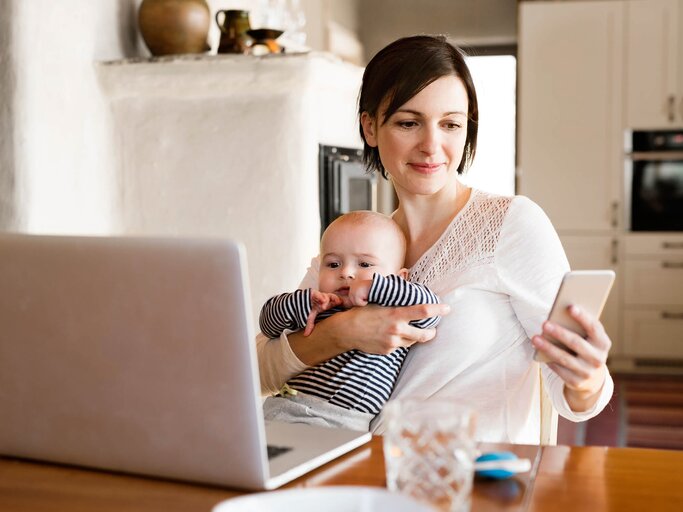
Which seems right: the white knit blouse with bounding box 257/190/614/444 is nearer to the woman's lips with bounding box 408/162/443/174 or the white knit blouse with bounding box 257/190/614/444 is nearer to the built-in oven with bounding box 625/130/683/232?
the woman's lips with bounding box 408/162/443/174

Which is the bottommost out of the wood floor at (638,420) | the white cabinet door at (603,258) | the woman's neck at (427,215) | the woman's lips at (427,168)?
the wood floor at (638,420)

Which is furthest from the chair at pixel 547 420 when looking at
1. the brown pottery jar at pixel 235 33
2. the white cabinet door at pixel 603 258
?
the white cabinet door at pixel 603 258

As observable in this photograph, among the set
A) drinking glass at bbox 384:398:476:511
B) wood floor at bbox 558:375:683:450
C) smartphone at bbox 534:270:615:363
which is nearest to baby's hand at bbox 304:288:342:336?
smartphone at bbox 534:270:615:363

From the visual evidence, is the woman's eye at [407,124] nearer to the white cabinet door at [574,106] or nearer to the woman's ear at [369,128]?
the woman's ear at [369,128]

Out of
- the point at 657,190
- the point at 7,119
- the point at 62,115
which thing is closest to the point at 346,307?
the point at 7,119

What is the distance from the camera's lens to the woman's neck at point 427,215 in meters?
1.71

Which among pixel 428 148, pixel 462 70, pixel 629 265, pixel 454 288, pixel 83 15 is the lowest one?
pixel 629 265

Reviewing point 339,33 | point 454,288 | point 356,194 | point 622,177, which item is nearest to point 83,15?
point 356,194

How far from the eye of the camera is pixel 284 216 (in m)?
3.12

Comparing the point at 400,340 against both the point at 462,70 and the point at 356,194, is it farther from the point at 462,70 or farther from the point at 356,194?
the point at 356,194

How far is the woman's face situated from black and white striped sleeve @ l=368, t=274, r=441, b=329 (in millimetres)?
254

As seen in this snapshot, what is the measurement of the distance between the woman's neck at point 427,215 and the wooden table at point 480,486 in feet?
2.12

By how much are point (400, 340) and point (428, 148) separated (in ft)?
1.28

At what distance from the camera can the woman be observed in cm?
150
